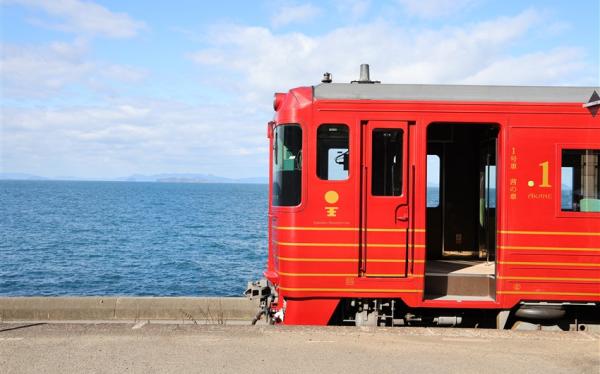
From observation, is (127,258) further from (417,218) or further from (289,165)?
(417,218)

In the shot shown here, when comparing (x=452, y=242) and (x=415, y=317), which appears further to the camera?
(x=452, y=242)

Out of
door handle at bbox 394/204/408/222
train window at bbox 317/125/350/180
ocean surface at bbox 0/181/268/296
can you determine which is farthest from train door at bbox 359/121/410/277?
ocean surface at bbox 0/181/268/296

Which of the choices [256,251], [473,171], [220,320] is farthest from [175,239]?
[473,171]

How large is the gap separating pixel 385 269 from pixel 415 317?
917mm

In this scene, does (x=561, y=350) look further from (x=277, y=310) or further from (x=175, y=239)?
(x=175, y=239)

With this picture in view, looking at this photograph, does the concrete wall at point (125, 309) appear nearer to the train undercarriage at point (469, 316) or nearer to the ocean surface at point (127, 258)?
the train undercarriage at point (469, 316)

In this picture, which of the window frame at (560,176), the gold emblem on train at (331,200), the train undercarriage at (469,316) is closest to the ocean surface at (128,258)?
the window frame at (560,176)

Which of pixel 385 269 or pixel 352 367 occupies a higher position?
pixel 385 269

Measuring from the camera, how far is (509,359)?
5664mm

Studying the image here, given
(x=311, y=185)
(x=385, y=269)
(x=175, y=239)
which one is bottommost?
(x=175, y=239)

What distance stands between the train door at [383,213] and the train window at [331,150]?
0.23 metres

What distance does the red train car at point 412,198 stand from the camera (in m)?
6.87

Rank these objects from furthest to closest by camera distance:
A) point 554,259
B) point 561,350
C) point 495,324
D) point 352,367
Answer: point 495,324 → point 554,259 → point 561,350 → point 352,367

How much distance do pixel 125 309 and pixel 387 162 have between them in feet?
20.2
